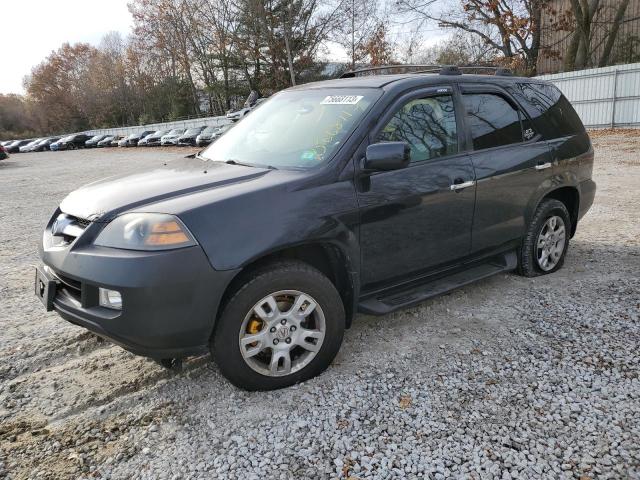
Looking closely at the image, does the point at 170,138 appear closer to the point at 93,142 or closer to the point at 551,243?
the point at 93,142

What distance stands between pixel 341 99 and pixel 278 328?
5.67 feet

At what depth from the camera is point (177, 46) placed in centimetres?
5384

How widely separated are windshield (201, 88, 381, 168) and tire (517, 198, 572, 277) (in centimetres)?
204

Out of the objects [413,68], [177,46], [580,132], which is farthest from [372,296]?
[177,46]

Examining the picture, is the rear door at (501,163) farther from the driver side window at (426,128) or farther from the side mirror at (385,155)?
the side mirror at (385,155)

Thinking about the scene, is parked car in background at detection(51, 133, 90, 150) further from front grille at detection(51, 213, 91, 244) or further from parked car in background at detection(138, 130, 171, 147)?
front grille at detection(51, 213, 91, 244)

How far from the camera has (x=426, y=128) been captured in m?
3.70

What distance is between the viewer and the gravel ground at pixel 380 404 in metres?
2.44

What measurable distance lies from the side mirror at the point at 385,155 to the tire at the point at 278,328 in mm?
745

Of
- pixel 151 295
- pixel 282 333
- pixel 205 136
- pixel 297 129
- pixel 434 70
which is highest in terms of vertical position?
pixel 434 70

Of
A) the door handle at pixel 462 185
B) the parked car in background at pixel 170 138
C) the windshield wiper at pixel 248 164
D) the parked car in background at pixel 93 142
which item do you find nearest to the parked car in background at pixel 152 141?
the parked car in background at pixel 170 138

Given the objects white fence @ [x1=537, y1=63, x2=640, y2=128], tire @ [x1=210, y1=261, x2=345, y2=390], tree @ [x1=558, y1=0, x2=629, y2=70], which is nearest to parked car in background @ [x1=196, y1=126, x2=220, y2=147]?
white fence @ [x1=537, y1=63, x2=640, y2=128]

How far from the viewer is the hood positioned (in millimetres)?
2893

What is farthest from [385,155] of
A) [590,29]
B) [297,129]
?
[590,29]
